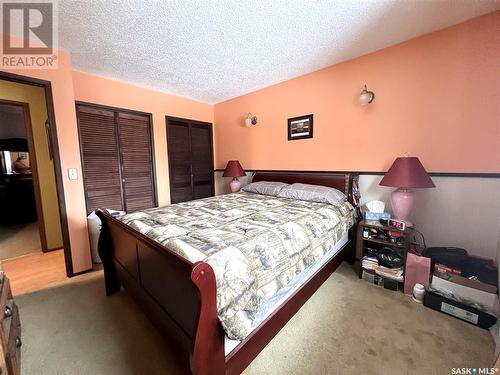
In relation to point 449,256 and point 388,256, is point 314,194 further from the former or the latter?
point 449,256

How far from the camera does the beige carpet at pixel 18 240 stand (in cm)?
298

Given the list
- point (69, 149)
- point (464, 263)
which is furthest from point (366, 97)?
point (69, 149)

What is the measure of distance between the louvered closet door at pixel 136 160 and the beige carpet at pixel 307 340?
1594 mm

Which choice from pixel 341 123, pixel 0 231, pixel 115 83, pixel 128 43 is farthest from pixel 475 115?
pixel 0 231

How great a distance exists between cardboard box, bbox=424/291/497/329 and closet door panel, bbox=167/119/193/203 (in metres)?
3.56

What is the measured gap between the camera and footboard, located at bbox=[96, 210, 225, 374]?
899 millimetres

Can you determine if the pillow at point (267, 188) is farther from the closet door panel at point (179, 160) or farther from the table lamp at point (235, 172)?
the closet door panel at point (179, 160)

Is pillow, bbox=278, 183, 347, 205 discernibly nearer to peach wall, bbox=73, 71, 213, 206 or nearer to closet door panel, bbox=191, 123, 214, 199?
closet door panel, bbox=191, 123, 214, 199

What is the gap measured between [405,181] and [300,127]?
156cm

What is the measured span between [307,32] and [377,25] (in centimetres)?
62

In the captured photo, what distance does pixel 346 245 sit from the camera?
2480mm

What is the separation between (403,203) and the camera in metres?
2.04

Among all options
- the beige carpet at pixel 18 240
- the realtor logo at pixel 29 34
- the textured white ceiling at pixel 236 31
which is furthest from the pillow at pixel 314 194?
the beige carpet at pixel 18 240

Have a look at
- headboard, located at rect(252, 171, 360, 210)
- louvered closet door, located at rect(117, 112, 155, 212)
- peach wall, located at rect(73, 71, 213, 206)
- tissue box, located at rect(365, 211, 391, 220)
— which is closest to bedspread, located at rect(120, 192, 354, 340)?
tissue box, located at rect(365, 211, 391, 220)
